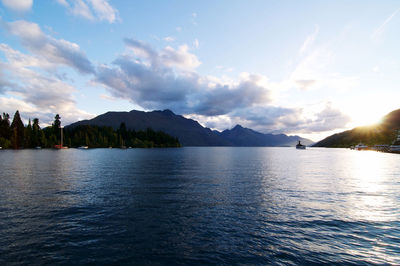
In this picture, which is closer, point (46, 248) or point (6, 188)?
point (46, 248)

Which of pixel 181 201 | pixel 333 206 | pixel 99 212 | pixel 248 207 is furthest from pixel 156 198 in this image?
pixel 333 206

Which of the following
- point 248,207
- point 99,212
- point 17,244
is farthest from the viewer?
point 248,207

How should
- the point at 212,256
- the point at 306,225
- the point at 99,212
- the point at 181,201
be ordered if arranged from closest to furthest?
the point at 212,256, the point at 306,225, the point at 99,212, the point at 181,201

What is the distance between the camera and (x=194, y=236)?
64.2 ft

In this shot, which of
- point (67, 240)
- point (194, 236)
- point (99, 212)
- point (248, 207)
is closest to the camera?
point (67, 240)

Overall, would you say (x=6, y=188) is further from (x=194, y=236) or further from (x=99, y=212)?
(x=194, y=236)

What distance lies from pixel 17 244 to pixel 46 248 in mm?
2691

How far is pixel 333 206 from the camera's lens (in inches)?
1192

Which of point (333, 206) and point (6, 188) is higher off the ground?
point (6, 188)

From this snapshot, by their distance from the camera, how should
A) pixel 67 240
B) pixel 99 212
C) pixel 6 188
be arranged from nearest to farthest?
pixel 67 240, pixel 99 212, pixel 6 188

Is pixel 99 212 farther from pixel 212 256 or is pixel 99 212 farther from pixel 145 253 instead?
pixel 212 256

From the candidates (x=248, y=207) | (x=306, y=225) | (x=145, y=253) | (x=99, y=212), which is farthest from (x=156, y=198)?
(x=306, y=225)

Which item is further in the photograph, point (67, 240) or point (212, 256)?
point (67, 240)

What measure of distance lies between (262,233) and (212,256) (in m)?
6.80
